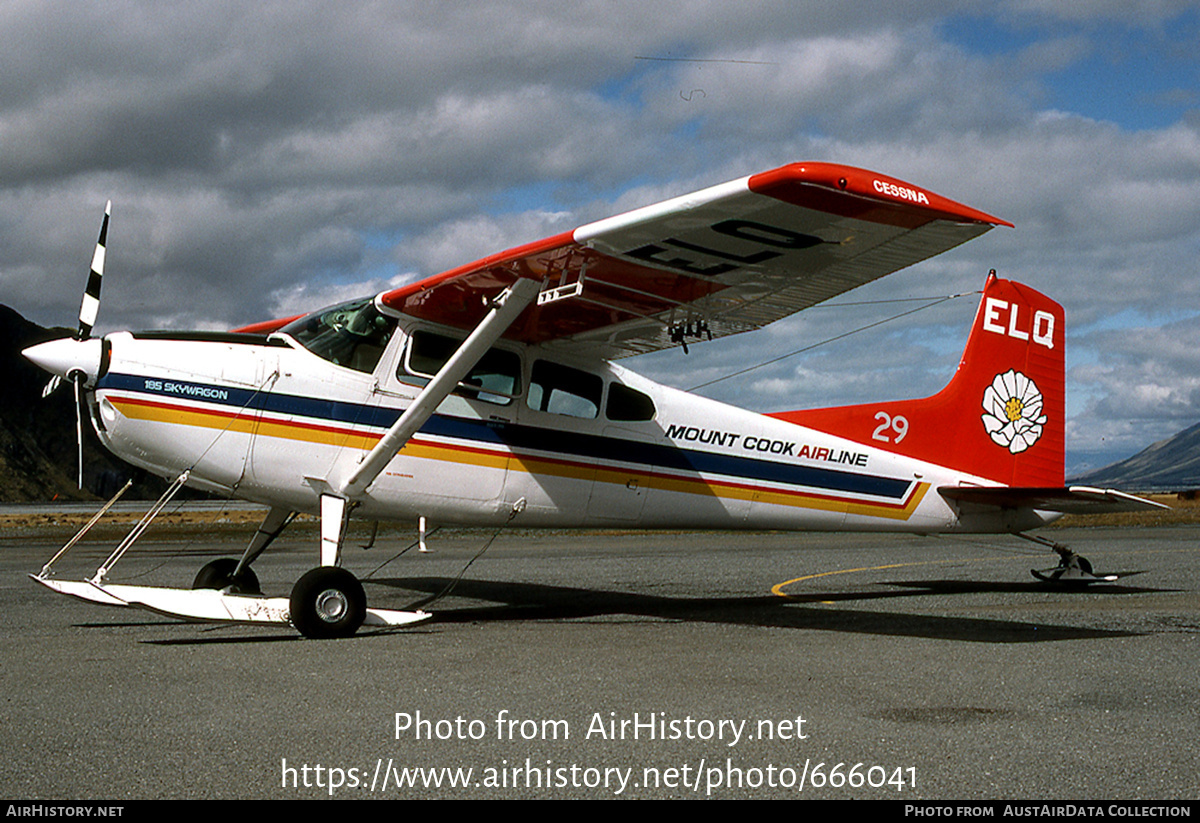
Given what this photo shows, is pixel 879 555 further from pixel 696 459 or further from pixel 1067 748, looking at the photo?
pixel 1067 748

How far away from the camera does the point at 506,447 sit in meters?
8.89

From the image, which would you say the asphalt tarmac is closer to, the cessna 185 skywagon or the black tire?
the black tire

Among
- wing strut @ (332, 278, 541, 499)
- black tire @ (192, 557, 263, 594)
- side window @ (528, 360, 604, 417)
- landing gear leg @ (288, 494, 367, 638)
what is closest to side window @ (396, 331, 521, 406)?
side window @ (528, 360, 604, 417)

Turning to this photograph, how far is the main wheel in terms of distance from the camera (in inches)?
289

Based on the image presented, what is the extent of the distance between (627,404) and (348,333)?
9.10 feet

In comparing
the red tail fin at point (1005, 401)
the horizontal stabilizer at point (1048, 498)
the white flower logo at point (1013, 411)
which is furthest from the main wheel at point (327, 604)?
the white flower logo at point (1013, 411)

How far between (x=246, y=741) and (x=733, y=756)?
2121 millimetres

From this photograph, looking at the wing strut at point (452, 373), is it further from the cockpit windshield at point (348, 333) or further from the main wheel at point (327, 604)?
the main wheel at point (327, 604)

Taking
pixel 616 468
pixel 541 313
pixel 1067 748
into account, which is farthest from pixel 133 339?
pixel 1067 748

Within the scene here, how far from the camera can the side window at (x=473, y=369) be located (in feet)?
28.3

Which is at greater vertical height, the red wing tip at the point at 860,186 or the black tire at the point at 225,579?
the red wing tip at the point at 860,186

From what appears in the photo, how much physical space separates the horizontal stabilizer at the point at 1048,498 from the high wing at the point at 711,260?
11.1ft

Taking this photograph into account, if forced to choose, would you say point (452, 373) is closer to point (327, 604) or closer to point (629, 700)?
point (327, 604)
